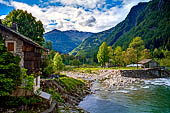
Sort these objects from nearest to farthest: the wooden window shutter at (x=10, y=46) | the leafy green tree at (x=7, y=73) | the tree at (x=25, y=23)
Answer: the leafy green tree at (x=7, y=73), the wooden window shutter at (x=10, y=46), the tree at (x=25, y=23)

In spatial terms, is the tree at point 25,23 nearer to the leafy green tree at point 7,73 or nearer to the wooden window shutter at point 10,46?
the wooden window shutter at point 10,46

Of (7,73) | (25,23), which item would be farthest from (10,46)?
(25,23)

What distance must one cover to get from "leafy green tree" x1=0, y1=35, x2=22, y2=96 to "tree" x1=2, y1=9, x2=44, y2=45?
2150 cm

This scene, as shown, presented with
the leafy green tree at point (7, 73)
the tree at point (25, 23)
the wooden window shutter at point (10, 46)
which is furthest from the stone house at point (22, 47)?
the tree at point (25, 23)

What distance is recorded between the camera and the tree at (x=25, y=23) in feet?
114

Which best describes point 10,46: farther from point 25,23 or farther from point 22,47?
point 25,23

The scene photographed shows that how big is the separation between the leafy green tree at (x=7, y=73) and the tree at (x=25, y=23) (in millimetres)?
21500

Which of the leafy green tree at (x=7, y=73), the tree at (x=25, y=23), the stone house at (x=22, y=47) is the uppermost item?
the tree at (x=25, y=23)

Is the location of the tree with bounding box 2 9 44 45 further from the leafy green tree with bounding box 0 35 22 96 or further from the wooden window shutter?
the leafy green tree with bounding box 0 35 22 96

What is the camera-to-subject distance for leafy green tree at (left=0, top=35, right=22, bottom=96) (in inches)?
518

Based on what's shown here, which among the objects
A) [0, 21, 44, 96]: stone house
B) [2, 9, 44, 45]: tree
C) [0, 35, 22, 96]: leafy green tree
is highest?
[2, 9, 44, 45]: tree

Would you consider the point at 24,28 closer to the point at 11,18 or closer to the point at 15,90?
the point at 11,18

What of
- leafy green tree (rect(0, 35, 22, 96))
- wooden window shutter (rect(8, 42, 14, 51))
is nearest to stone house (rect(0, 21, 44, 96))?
wooden window shutter (rect(8, 42, 14, 51))

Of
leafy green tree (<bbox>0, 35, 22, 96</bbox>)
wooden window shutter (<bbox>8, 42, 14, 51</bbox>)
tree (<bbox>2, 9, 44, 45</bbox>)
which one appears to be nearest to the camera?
leafy green tree (<bbox>0, 35, 22, 96</bbox>)
